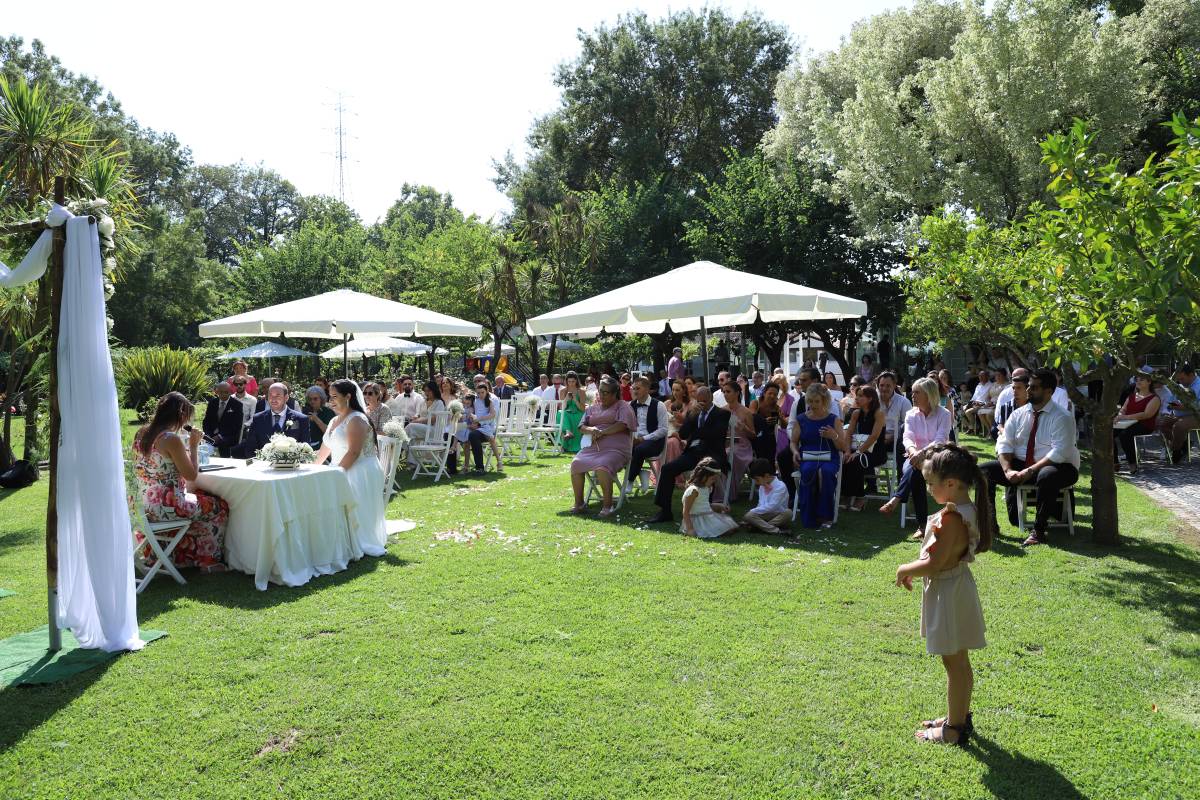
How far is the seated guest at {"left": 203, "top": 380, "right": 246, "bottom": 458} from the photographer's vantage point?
32.9 feet

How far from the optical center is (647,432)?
9828mm

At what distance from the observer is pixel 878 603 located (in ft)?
18.3

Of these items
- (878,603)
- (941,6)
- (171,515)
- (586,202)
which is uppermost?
(941,6)

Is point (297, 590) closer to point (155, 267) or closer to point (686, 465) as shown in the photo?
point (686, 465)

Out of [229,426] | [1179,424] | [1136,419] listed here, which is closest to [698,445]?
[229,426]

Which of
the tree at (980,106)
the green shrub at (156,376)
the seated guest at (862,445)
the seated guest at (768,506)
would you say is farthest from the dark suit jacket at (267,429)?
the green shrub at (156,376)

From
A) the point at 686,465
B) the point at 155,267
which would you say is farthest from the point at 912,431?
the point at 155,267

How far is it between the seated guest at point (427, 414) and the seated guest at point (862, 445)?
6.18 m

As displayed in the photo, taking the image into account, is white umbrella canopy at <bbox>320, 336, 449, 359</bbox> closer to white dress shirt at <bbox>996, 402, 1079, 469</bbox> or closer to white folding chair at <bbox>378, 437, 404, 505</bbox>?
white folding chair at <bbox>378, 437, 404, 505</bbox>

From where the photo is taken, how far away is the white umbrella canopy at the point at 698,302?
916 cm

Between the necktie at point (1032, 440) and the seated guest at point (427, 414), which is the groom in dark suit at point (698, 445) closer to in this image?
the necktie at point (1032, 440)

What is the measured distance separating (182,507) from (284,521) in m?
0.80

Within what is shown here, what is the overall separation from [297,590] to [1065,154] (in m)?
6.28

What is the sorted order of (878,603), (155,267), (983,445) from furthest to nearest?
(155,267), (983,445), (878,603)
